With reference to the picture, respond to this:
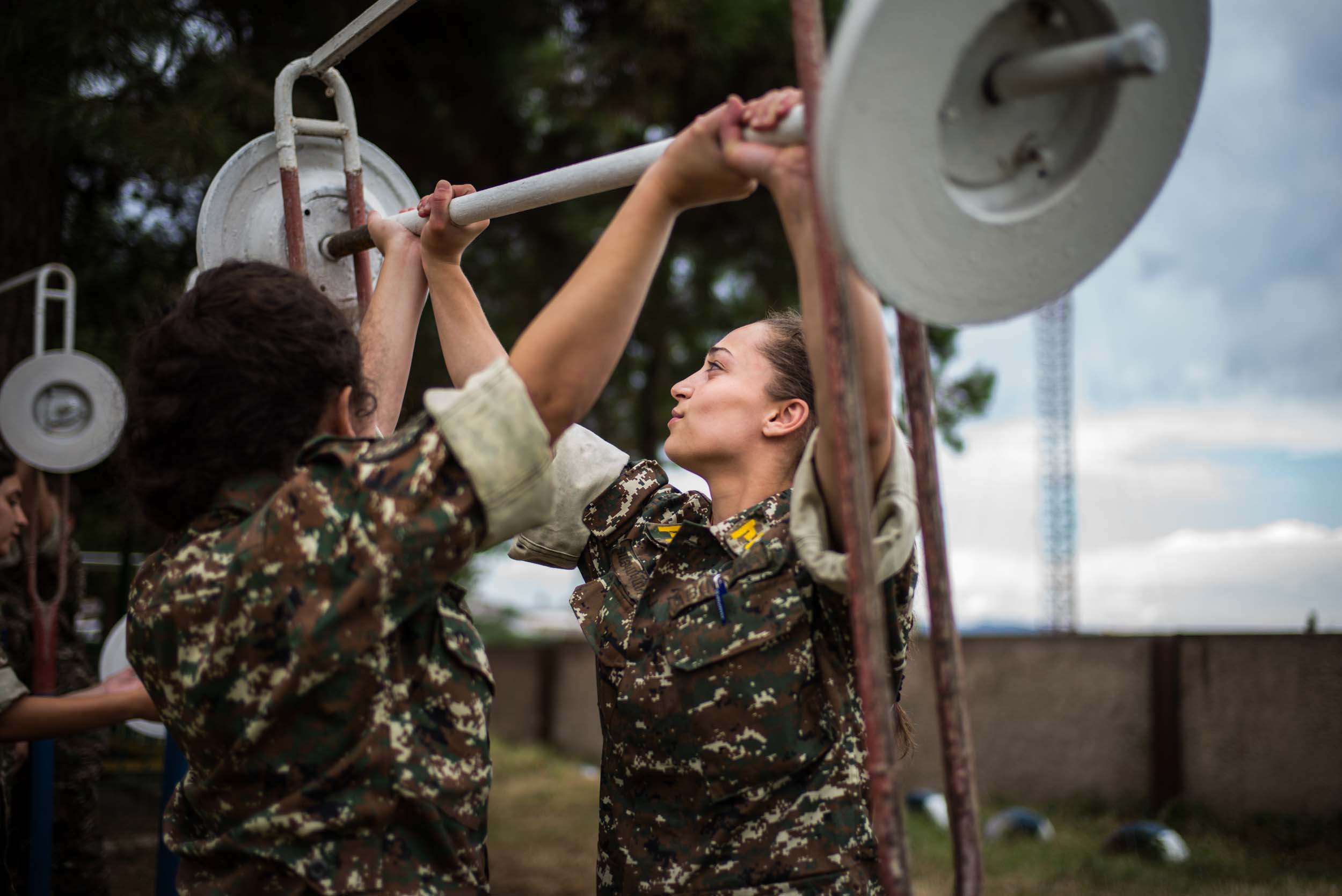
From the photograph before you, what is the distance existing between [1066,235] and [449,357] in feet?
3.46

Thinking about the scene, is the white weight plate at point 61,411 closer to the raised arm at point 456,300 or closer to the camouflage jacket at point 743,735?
the raised arm at point 456,300

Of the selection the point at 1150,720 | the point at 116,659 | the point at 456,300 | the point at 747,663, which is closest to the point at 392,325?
the point at 456,300

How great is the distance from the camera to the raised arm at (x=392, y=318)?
1871 mm

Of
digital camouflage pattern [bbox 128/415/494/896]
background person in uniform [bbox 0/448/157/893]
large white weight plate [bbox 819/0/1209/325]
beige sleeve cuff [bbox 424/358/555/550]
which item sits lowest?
background person in uniform [bbox 0/448/157/893]

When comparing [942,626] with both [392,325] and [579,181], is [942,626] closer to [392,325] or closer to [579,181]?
[579,181]

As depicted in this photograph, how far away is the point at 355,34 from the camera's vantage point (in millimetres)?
2045

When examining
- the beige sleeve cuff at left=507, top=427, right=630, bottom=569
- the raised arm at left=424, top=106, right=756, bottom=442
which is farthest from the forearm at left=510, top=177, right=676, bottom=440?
the beige sleeve cuff at left=507, top=427, right=630, bottom=569

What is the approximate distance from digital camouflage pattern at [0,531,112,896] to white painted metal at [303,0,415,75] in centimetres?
264

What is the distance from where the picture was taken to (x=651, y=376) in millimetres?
8430

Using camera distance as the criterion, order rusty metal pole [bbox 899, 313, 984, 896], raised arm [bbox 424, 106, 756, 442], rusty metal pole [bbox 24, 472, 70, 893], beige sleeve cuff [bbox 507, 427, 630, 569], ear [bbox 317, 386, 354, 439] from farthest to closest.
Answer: rusty metal pole [bbox 24, 472, 70, 893], beige sleeve cuff [bbox 507, 427, 630, 569], ear [bbox 317, 386, 354, 439], raised arm [bbox 424, 106, 756, 442], rusty metal pole [bbox 899, 313, 984, 896]

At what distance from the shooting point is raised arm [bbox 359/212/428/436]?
1871mm

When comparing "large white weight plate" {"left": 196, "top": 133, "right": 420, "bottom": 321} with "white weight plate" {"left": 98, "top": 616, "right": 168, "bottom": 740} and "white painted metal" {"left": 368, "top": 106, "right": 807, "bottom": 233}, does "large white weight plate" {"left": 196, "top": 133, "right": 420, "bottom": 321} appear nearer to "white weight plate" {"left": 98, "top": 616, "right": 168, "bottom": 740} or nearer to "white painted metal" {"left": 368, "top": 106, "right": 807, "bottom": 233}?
"white painted metal" {"left": 368, "top": 106, "right": 807, "bottom": 233}

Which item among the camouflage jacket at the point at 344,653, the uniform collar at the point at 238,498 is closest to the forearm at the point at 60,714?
the camouflage jacket at the point at 344,653

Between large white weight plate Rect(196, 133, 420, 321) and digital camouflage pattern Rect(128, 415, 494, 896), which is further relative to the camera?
large white weight plate Rect(196, 133, 420, 321)
